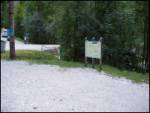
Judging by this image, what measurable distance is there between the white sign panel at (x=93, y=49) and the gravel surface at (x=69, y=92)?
1.51m

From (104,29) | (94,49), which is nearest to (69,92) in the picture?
(94,49)

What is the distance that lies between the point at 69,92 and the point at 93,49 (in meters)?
5.42

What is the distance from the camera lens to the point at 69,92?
846 centimetres

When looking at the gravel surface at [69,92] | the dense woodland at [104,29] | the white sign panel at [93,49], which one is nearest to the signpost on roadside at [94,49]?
the white sign panel at [93,49]

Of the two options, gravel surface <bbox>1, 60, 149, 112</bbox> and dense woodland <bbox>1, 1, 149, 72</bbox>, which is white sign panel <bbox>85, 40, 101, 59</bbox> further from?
dense woodland <bbox>1, 1, 149, 72</bbox>

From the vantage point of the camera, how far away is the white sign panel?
1343cm

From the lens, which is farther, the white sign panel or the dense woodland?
the dense woodland

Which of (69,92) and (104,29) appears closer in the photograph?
(69,92)

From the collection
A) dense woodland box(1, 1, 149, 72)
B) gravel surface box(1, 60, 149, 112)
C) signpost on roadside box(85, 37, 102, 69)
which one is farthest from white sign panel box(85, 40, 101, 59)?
dense woodland box(1, 1, 149, 72)

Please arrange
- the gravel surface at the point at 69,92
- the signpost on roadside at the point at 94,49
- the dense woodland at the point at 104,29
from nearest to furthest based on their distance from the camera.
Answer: the gravel surface at the point at 69,92, the signpost on roadside at the point at 94,49, the dense woodland at the point at 104,29

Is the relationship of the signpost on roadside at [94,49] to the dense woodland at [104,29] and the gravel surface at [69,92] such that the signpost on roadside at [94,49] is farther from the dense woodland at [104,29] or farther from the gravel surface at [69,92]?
the dense woodland at [104,29]

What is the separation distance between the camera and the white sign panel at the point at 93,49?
1343cm

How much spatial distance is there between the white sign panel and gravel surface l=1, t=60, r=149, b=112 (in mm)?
1514

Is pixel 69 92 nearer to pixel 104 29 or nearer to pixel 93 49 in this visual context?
pixel 93 49
